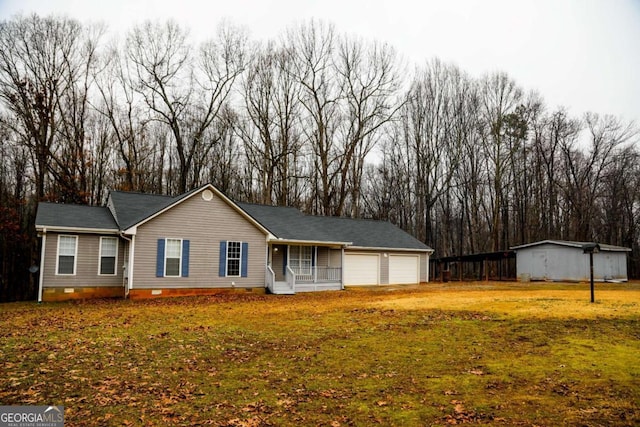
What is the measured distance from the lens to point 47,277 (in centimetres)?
1828

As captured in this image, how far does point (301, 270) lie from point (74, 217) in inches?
436

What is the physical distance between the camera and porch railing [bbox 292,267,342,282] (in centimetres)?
2366

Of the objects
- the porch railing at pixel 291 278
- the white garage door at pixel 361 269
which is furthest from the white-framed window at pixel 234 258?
the white garage door at pixel 361 269

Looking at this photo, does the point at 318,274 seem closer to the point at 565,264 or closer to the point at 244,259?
the point at 244,259

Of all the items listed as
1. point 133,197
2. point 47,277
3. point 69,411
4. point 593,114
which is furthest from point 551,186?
point 69,411

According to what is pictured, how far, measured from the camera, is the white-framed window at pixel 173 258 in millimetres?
19516

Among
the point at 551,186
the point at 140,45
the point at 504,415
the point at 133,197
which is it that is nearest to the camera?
the point at 504,415

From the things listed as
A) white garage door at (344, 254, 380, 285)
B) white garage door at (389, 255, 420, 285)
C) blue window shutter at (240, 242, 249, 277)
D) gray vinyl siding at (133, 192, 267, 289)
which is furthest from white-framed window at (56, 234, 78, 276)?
white garage door at (389, 255, 420, 285)

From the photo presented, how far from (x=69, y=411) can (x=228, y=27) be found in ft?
104

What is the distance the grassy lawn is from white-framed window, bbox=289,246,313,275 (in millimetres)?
10249

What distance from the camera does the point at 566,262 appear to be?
95.5 feet

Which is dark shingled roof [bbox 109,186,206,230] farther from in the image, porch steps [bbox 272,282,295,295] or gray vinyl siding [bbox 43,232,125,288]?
porch steps [bbox 272,282,295,295]

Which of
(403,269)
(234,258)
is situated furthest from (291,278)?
(403,269)

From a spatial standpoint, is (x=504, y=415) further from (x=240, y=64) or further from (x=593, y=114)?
(x=593, y=114)
